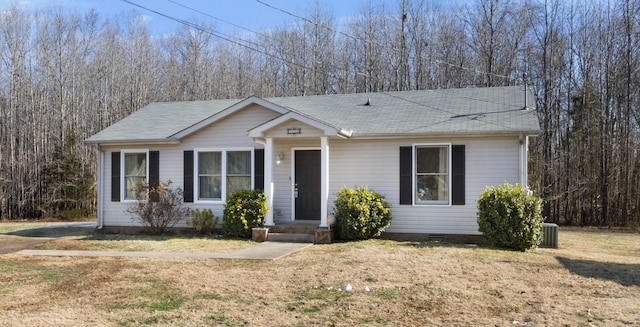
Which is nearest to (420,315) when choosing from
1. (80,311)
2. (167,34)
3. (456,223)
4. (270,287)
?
(270,287)

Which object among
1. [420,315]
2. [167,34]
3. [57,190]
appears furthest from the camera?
[167,34]

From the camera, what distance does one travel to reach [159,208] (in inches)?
564

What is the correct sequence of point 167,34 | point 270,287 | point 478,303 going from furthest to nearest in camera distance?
1. point 167,34
2. point 270,287
3. point 478,303

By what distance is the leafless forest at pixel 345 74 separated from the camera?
21.1 meters

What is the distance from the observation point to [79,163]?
23.9 metres

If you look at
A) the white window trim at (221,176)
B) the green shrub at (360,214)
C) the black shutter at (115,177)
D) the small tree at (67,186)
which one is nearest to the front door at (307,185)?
the green shrub at (360,214)

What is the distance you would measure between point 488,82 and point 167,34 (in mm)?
21277

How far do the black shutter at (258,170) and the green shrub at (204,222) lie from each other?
145 centimetres

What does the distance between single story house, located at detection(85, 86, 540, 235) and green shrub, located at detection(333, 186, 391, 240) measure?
0.39 meters

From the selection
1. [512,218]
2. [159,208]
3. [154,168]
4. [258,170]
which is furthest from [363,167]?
[154,168]

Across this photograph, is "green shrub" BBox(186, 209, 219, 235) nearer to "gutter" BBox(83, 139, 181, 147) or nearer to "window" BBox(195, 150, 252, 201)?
"window" BBox(195, 150, 252, 201)

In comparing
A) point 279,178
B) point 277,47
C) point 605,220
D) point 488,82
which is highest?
point 277,47

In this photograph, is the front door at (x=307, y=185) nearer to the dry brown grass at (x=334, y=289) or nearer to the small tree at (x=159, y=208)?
the dry brown grass at (x=334, y=289)

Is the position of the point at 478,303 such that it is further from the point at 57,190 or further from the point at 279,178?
the point at 57,190
